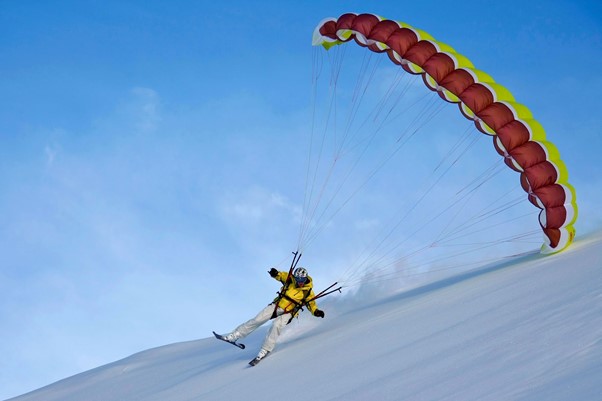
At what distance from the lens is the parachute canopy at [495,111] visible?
10867 millimetres

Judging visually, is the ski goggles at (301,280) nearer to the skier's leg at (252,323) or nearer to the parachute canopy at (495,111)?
the skier's leg at (252,323)

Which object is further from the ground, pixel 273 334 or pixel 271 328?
pixel 271 328

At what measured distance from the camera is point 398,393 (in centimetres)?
641

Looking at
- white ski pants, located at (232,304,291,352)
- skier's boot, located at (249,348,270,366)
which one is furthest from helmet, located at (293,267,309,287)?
skier's boot, located at (249,348,270,366)

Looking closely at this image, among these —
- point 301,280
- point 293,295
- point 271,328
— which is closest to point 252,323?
point 271,328

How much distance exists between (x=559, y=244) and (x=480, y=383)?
5.62m

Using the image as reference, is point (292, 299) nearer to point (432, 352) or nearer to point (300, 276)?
point (300, 276)

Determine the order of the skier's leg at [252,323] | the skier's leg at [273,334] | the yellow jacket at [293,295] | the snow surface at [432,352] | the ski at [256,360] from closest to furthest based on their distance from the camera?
1. the snow surface at [432,352]
2. the ski at [256,360]
3. the skier's leg at [273,334]
4. the yellow jacket at [293,295]
5. the skier's leg at [252,323]

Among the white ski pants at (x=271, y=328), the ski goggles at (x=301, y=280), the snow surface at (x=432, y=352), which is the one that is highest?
the ski goggles at (x=301, y=280)

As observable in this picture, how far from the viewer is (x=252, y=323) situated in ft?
35.0

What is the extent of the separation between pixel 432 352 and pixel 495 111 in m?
4.91

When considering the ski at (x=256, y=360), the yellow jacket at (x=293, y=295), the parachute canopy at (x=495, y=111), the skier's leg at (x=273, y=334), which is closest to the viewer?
the ski at (x=256, y=360)

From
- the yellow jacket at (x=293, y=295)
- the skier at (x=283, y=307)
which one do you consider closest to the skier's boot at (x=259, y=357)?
the skier at (x=283, y=307)

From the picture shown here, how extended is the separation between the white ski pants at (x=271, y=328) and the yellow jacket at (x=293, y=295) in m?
0.10
